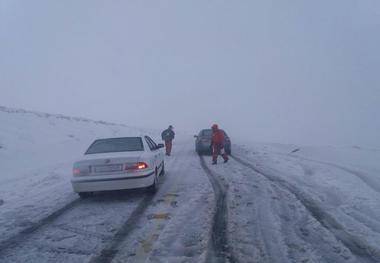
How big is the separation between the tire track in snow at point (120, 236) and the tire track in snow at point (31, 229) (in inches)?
53.4

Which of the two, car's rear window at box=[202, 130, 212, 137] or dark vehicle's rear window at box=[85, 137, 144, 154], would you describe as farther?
car's rear window at box=[202, 130, 212, 137]

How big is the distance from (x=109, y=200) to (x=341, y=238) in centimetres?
498

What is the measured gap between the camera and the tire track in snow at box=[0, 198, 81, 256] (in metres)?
5.68

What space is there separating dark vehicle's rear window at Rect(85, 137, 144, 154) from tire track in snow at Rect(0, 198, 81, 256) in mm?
1695

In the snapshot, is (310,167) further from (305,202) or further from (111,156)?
(111,156)

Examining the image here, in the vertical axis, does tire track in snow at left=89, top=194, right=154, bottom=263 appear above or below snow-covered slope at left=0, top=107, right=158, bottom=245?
below

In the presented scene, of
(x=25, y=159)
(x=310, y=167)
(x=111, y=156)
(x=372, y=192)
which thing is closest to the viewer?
(x=111, y=156)

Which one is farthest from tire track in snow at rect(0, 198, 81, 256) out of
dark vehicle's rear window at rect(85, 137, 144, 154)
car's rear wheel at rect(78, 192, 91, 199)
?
dark vehicle's rear window at rect(85, 137, 144, 154)

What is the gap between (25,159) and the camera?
15875mm

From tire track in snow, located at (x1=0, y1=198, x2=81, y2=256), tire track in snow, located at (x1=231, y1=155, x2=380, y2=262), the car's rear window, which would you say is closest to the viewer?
tire track in snow, located at (x1=231, y1=155, x2=380, y2=262)

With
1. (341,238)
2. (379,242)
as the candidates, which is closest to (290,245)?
(341,238)

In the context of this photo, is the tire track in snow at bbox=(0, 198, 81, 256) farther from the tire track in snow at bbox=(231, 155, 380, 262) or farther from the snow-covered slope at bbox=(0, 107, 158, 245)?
the tire track in snow at bbox=(231, 155, 380, 262)

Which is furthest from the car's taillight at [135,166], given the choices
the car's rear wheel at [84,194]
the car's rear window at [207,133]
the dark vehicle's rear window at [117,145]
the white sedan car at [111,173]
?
the car's rear window at [207,133]

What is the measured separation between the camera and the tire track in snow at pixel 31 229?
5.68 metres
